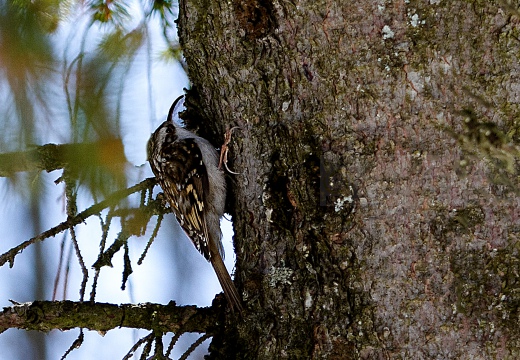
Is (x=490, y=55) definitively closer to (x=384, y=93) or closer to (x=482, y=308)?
(x=384, y=93)

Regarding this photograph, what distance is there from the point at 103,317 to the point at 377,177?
0.83 metres

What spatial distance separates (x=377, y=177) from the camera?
1.47 meters

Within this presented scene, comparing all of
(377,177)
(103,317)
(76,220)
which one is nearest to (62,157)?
(76,220)

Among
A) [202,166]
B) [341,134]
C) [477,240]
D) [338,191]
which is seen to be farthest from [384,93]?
[202,166]

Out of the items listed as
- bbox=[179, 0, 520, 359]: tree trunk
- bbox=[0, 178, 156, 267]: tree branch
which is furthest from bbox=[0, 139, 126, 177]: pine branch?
bbox=[179, 0, 520, 359]: tree trunk

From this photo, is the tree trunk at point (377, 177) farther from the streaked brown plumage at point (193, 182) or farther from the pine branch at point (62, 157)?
the streaked brown plumage at point (193, 182)

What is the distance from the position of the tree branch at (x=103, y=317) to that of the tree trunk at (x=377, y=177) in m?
0.13

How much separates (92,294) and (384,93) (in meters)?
0.96

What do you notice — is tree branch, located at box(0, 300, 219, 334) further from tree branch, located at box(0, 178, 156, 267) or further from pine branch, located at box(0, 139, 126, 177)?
pine branch, located at box(0, 139, 126, 177)

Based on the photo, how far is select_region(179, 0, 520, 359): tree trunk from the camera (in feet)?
4.50

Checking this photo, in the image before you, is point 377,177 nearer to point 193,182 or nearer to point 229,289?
point 229,289

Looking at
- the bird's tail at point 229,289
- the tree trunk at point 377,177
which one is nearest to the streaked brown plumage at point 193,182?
the bird's tail at point 229,289

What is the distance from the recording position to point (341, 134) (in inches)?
60.1

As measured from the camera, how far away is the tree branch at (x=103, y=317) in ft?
5.57
